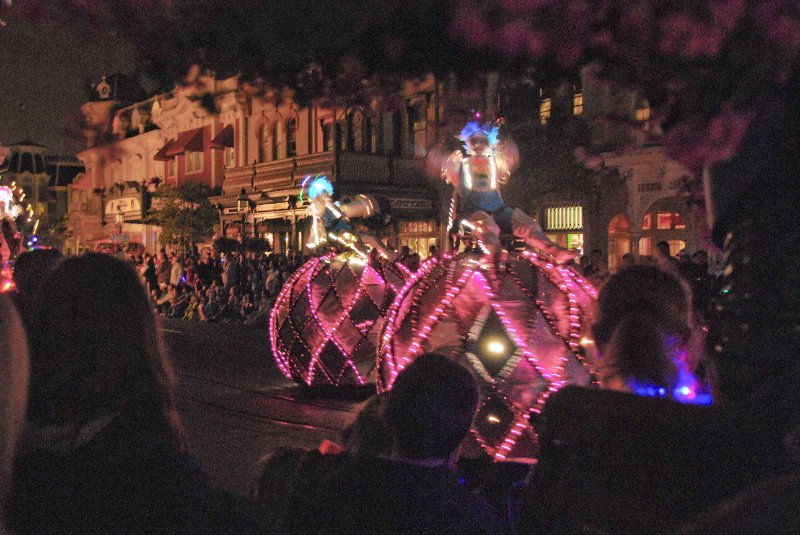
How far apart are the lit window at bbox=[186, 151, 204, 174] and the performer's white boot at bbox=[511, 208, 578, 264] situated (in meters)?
32.7

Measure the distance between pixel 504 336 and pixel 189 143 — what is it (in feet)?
101

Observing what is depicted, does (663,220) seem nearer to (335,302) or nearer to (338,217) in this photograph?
(338,217)

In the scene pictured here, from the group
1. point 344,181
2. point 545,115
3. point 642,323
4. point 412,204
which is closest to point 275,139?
point 344,181

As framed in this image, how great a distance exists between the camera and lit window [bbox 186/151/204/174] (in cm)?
3622

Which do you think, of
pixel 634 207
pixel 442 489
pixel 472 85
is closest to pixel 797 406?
pixel 442 489

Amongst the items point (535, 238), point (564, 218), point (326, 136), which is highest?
point (326, 136)

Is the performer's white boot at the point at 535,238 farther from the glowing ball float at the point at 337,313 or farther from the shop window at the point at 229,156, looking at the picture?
the shop window at the point at 229,156

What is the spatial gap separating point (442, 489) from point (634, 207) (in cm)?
1875

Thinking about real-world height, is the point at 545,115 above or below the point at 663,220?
above

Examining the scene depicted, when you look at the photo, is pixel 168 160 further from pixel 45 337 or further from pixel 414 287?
pixel 45 337

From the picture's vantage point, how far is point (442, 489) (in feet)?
6.93

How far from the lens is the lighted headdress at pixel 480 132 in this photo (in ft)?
17.4

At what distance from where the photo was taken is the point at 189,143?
109ft

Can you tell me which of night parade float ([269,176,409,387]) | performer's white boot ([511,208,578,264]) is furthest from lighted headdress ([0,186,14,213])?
performer's white boot ([511,208,578,264])
